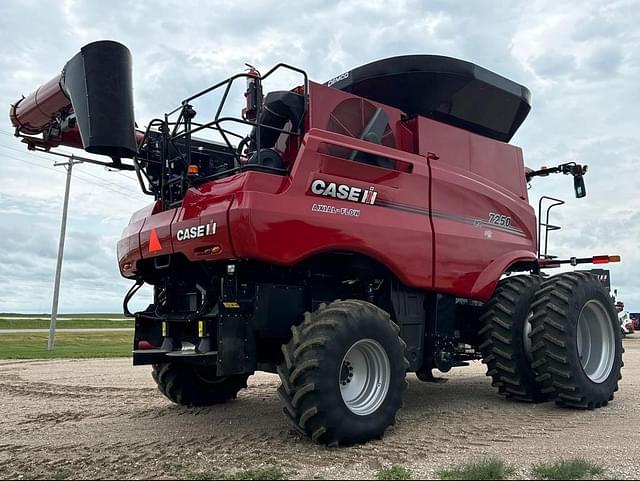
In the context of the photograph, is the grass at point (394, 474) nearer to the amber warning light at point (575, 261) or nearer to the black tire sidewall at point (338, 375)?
the black tire sidewall at point (338, 375)

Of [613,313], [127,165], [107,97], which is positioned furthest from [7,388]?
[613,313]

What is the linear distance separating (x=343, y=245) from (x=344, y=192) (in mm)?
543

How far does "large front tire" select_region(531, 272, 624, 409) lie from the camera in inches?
294

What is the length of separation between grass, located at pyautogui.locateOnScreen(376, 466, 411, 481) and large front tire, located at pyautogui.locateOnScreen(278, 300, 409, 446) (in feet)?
2.92

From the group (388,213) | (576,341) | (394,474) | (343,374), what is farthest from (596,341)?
(394,474)

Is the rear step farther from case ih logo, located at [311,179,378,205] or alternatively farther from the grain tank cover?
the grain tank cover

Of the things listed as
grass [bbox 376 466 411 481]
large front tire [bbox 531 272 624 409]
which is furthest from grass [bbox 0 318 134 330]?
grass [bbox 376 466 411 481]

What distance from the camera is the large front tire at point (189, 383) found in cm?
786

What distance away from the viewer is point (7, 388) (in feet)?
35.9

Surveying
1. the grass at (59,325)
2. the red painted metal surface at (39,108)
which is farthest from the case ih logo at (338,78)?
the grass at (59,325)

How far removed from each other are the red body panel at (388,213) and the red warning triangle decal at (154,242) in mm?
57

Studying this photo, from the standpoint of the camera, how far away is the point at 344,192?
20.8 ft

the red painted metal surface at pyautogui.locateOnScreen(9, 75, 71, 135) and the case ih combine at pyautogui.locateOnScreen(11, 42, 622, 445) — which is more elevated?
the red painted metal surface at pyautogui.locateOnScreen(9, 75, 71, 135)

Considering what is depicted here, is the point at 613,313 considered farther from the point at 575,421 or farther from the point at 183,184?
the point at 183,184
